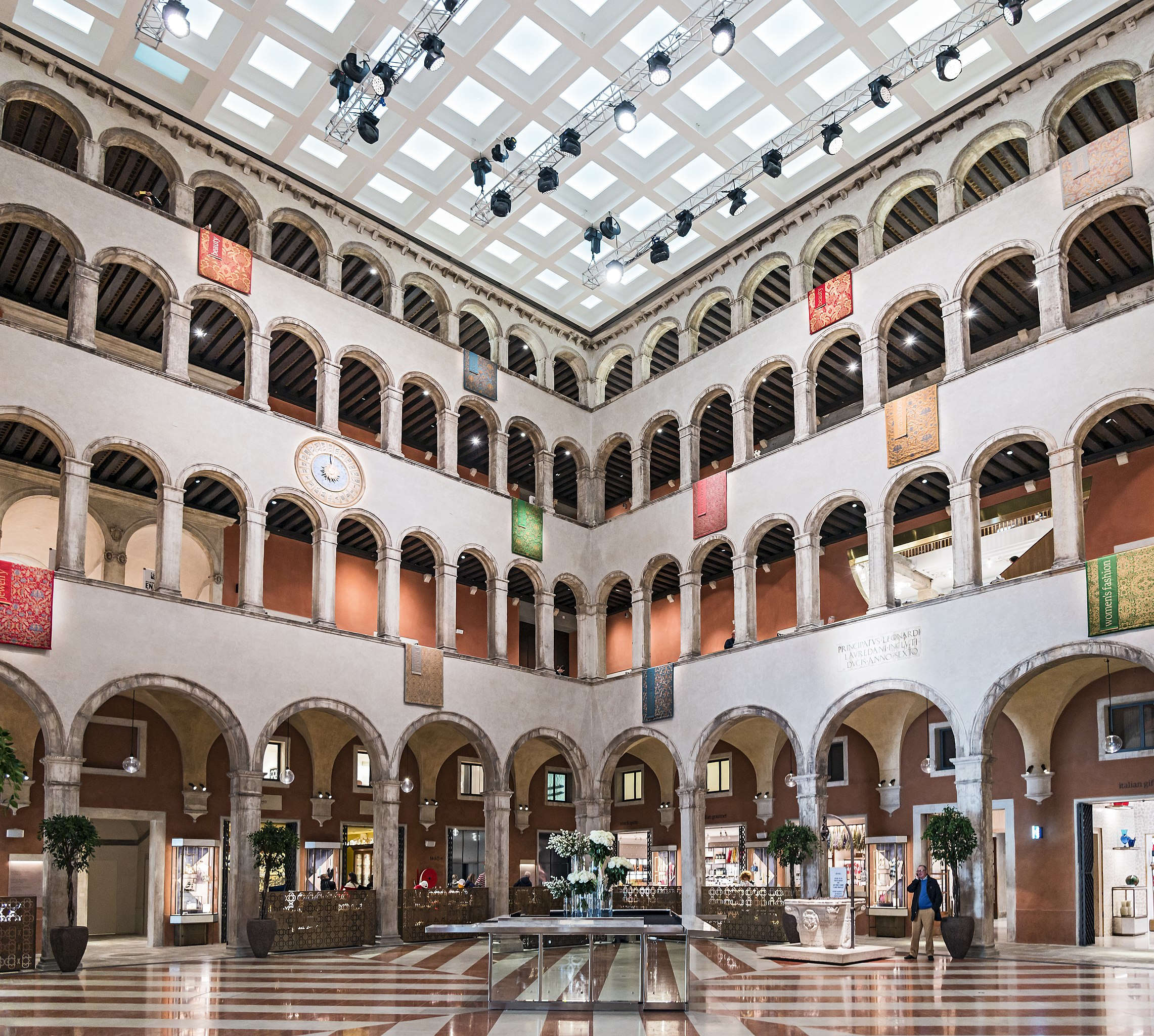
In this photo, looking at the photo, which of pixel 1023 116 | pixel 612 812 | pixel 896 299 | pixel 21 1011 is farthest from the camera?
pixel 612 812

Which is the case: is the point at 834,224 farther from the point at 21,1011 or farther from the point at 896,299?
the point at 21,1011

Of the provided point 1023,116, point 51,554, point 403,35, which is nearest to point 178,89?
point 403,35

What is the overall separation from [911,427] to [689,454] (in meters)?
5.85

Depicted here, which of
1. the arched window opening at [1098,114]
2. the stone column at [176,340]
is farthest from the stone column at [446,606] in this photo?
the arched window opening at [1098,114]

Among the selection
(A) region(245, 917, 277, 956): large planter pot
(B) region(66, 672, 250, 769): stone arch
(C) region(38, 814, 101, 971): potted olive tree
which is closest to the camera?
(C) region(38, 814, 101, 971): potted olive tree

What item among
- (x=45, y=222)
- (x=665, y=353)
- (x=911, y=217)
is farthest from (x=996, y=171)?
(x=45, y=222)

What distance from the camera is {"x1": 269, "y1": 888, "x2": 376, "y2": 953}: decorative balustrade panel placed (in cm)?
1870

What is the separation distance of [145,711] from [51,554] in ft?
12.6

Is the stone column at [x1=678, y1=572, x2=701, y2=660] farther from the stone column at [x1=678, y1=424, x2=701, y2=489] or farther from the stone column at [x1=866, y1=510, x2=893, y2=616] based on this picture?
the stone column at [x1=866, y1=510, x2=893, y2=616]

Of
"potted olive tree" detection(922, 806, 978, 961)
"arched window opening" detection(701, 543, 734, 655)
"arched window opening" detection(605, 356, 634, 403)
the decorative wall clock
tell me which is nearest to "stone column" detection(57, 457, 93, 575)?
the decorative wall clock

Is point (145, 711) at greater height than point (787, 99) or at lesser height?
lesser

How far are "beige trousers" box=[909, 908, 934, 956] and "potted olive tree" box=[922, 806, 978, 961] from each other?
20cm

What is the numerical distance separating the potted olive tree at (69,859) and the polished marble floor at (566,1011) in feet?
1.16

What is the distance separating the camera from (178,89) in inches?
790
